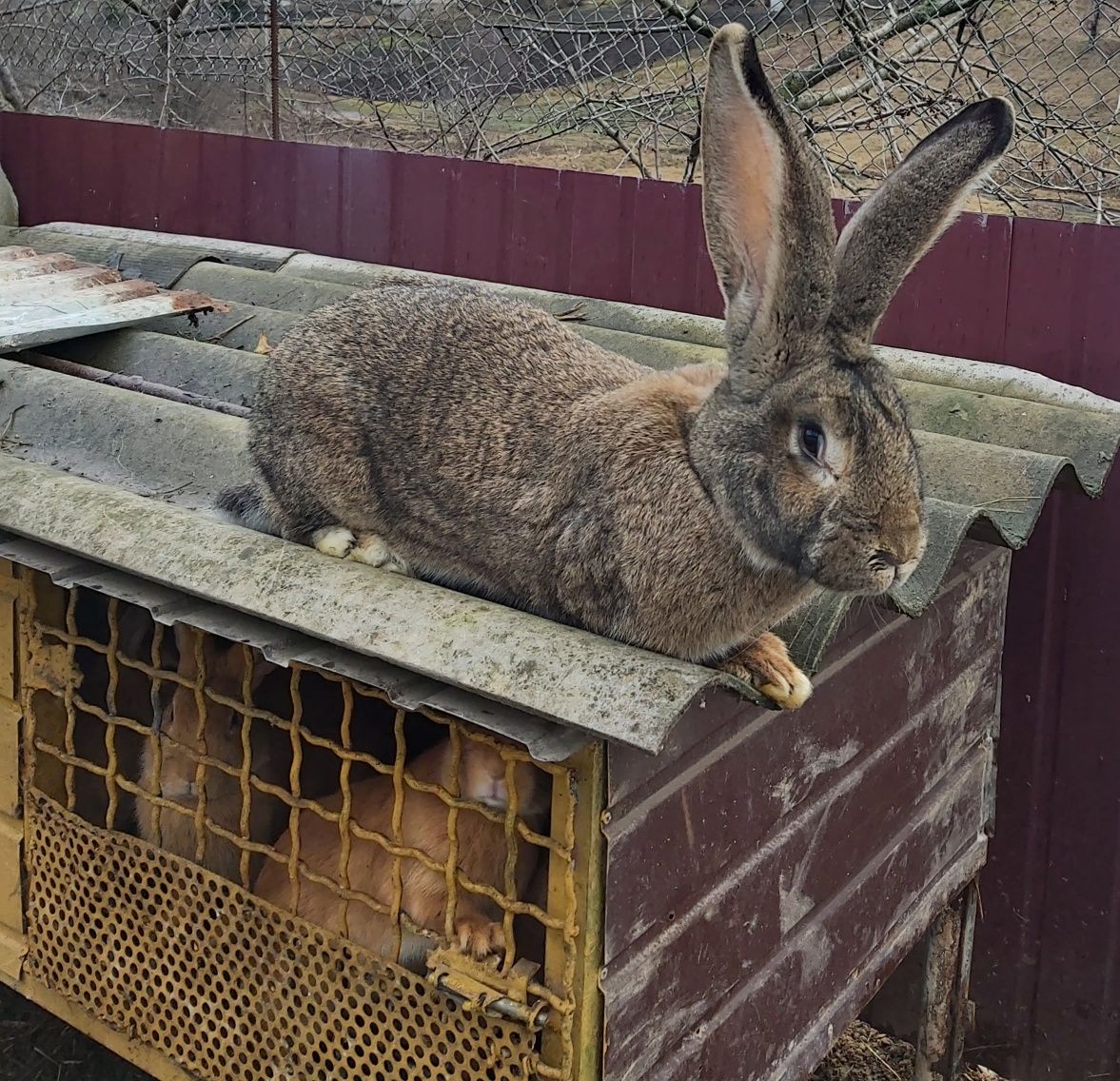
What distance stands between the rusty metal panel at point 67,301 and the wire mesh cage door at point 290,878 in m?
0.77

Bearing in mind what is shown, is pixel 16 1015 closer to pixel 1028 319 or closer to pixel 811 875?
pixel 811 875

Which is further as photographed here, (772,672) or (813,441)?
(772,672)

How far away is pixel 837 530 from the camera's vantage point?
168cm

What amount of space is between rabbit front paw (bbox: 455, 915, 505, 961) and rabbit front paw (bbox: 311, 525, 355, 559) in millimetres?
636

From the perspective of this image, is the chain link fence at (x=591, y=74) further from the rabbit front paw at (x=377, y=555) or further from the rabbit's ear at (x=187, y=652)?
the rabbit's ear at (x=187, y=652)

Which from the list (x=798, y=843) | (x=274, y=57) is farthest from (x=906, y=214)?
(x=274, y=57)

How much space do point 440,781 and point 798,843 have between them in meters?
0.62

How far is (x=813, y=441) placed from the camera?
1736mm

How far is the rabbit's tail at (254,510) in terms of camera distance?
2.35 meters

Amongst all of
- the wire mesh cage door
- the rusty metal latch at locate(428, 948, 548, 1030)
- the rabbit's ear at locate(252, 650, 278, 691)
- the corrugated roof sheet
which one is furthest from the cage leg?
the rabbit's ear at locate(252, 650, 278, 691)

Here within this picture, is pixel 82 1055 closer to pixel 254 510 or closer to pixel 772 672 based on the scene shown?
pixel 254 510

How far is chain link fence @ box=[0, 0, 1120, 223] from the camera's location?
4039 mm

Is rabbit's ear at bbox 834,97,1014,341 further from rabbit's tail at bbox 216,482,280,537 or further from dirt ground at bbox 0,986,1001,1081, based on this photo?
dirt ground at bbox 0,986,1001,1081

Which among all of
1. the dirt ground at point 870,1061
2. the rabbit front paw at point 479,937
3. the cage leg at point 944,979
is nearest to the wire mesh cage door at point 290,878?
the rabbit front paw at point 479,937
